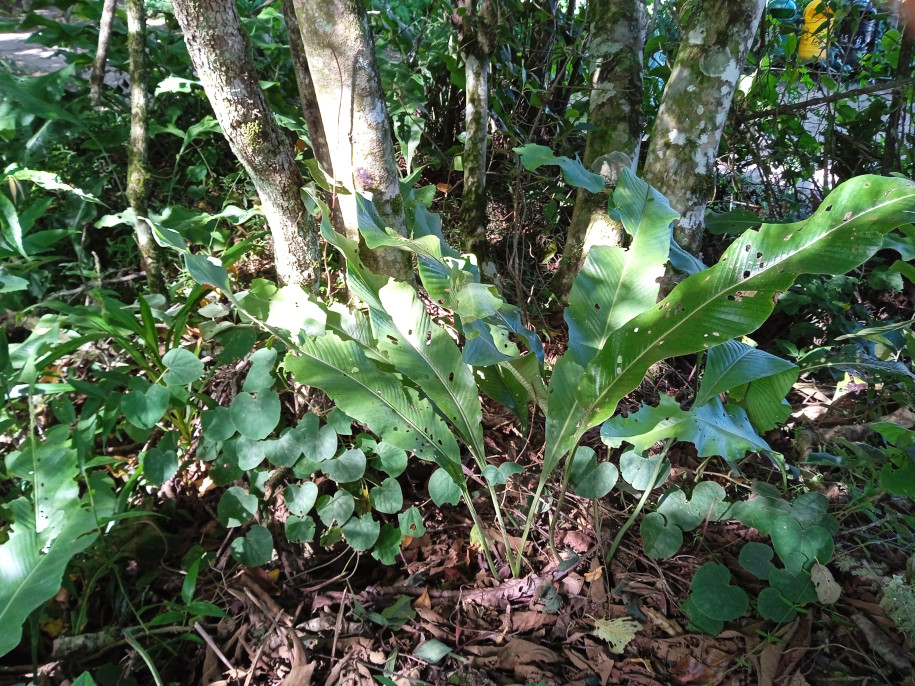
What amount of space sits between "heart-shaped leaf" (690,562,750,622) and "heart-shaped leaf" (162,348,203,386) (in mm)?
1099

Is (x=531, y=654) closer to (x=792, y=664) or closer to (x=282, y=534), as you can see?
(x=792, y=664)

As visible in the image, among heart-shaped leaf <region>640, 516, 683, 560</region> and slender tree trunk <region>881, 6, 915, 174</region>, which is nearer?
heart-shaped leaf <region>640, 516, 683, 560</region>

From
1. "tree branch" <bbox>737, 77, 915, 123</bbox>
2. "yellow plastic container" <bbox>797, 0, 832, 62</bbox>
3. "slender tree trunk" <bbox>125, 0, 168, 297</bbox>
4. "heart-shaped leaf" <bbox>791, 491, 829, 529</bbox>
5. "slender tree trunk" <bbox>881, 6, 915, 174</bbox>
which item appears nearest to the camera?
"heart-shaped leaf" <bbox>791, 491, 829, 529</bbox>

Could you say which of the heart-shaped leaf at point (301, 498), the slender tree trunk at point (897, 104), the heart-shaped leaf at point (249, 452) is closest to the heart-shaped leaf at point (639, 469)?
the heart-shaped leaf at point (301, 498)

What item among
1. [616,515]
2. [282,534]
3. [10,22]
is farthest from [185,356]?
[10,22]

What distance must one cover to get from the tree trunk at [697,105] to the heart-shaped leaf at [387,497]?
1169 millimetres

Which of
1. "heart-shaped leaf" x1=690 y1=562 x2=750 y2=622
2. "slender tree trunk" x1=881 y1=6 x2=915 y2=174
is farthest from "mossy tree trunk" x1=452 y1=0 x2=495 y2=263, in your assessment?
"slender tree trunk" x1=881 y1=6 x2=915 y2=174

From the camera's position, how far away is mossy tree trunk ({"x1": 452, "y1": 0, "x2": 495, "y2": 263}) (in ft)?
5.90

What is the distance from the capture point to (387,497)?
4.02 feet

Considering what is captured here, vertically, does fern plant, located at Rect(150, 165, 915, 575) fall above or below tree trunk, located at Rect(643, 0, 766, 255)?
below

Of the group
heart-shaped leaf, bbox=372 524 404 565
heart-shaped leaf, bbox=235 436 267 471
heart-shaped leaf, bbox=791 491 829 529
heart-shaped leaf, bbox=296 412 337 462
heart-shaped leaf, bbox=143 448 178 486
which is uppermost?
heart-shaped leaf, bbox=791 491 829 529

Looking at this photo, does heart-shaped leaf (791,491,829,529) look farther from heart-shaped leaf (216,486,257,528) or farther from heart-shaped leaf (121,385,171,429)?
heart-shaped leaf (121,385,171,429)

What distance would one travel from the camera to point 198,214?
1.88m

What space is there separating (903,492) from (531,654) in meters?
0.75
